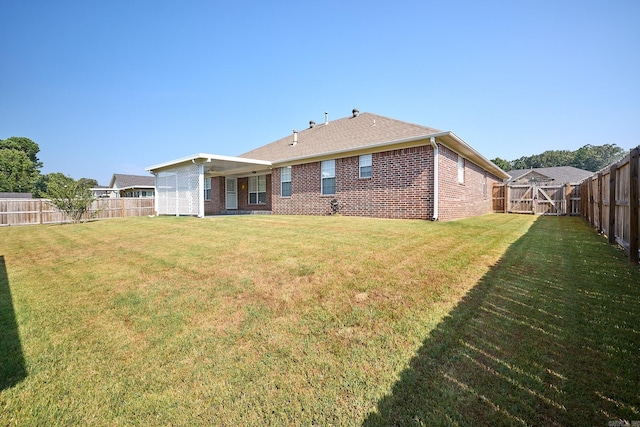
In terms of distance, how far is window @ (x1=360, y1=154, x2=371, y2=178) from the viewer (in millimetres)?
12062

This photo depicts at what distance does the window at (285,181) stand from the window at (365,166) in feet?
15.9

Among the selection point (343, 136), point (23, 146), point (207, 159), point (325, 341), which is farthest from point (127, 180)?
point (23, 146)

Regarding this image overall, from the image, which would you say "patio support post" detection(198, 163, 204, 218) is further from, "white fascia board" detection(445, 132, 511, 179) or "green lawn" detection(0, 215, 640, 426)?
A: "white fascia board" detection(445, 132, 511, 179)

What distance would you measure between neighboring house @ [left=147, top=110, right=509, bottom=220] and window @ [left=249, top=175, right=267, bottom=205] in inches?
2.7

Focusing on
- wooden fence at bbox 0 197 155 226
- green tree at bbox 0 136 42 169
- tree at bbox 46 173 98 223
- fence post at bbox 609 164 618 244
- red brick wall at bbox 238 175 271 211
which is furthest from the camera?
green tree at bbox 0 136 42 169

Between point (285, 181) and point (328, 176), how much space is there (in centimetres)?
328

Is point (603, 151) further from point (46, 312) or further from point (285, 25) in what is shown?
point (46, 312)

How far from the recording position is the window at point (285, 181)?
51.0 ft

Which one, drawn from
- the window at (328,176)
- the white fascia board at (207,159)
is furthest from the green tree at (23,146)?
the window at (328,176)

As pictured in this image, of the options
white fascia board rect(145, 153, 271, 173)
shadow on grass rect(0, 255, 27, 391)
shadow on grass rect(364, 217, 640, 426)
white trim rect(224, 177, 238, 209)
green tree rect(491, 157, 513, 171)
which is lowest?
shadow on grass rect(0, 255, 27, 391)

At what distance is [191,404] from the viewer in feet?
6.11

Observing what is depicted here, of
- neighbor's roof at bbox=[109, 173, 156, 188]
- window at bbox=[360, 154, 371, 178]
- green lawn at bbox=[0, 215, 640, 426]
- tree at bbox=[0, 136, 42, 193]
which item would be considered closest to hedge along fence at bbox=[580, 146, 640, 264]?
green lawn at bbox=[0, 215, 640, 426]

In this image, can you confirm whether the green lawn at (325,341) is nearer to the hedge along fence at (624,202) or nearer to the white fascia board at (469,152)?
the hedge along fence at (624,202)

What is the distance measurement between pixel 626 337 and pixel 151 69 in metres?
21.3
